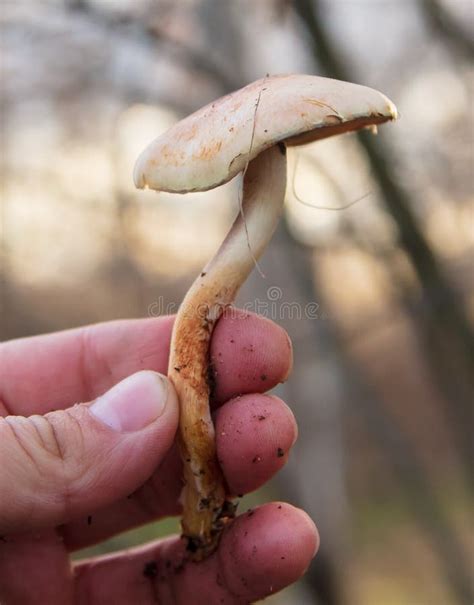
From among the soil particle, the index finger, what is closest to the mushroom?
the soil particle

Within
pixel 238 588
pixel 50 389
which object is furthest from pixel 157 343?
pixel 238 588

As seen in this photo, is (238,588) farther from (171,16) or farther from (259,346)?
(171,16)

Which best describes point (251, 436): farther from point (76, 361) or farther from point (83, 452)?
point (76, 361)

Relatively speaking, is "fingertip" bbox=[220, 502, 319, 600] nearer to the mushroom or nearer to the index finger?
the mushroom

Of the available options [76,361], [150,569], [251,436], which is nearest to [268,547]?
[251,436]

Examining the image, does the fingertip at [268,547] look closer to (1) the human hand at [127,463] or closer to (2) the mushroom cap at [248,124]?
(1) the human hand at [127,463]

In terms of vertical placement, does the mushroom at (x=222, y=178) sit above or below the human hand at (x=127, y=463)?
above

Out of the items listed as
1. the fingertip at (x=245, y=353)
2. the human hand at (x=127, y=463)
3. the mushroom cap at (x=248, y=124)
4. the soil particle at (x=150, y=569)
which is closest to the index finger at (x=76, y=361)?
the human hand at (x=127, y=463)
